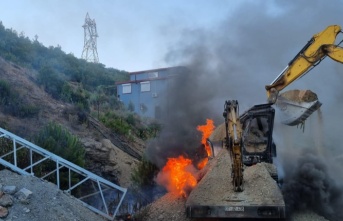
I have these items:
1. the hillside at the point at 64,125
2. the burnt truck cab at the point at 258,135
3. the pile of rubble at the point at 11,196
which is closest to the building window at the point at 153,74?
the hillside at the point at 64,125

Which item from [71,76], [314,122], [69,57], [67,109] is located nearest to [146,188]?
[314,122]

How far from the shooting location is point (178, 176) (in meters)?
12.6

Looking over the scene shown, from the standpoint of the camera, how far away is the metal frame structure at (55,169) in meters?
10.9

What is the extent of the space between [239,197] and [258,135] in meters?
2.65

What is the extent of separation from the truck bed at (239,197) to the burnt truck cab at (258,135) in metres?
0.49

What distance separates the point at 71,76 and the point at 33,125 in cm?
2045

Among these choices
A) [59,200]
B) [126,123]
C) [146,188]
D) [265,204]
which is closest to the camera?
[265,204]

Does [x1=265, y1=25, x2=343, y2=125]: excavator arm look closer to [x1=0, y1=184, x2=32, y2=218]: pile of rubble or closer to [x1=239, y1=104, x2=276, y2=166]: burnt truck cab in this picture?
[x1=239, y1=104, x2=276, y2=166]: burnt truck cab

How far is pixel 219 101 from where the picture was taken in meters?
17.9

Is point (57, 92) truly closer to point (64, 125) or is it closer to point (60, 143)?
point (64, 125)

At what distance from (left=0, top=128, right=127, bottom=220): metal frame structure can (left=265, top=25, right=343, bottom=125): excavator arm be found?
5.32 metres

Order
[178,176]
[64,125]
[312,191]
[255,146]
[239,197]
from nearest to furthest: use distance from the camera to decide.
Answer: [239,197]
[312,191]
[255,146]
[178,176]
[64,125]

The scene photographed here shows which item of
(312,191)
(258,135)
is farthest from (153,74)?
(312,191)

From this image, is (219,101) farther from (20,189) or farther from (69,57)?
(69,57)
